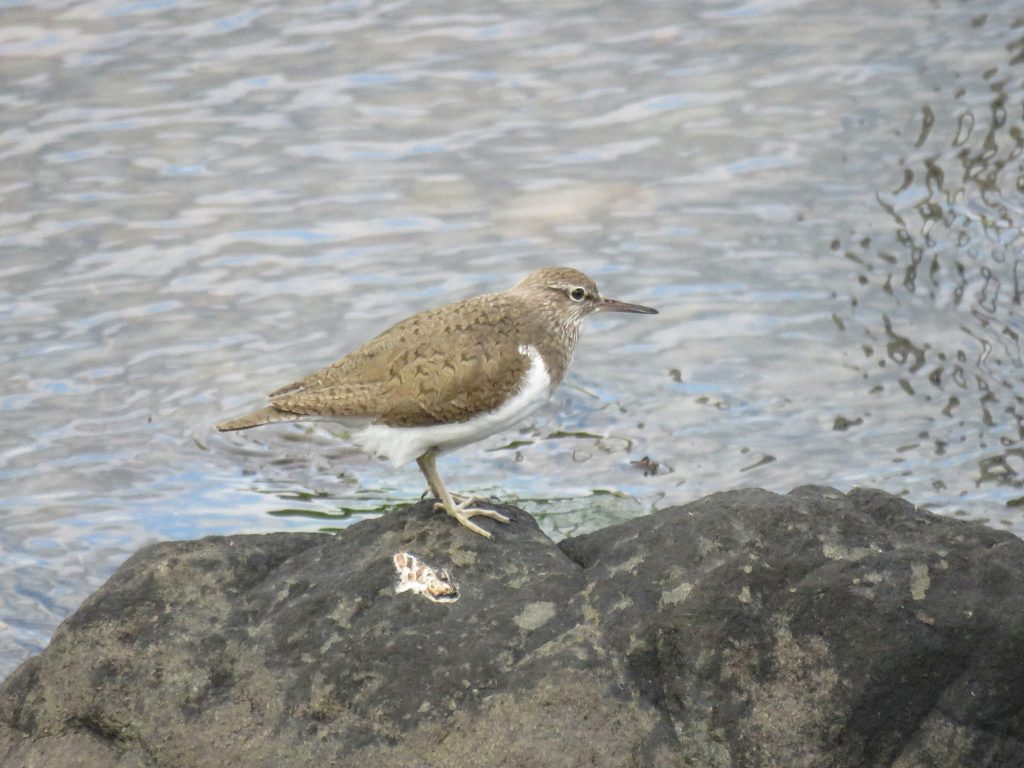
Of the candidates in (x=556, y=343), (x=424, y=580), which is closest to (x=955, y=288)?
(x=556, y=343)

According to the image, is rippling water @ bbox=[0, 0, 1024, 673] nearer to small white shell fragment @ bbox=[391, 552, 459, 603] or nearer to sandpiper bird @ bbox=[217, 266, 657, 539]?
sandpiper bird @ bbox=[217, 266, 657, 539]

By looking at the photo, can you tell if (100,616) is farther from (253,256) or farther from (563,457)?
(253,256)

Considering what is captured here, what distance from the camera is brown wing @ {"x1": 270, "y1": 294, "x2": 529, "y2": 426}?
5609mm

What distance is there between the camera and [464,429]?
5684 mm

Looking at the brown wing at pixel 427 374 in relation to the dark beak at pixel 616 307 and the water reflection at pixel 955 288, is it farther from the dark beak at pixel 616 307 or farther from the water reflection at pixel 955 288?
the water reflection at pixel 955 288

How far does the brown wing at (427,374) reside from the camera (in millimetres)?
5609

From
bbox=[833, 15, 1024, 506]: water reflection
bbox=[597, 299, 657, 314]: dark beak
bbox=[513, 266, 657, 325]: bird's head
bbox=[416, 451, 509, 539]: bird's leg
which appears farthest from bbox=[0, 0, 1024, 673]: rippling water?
bbox=[416, 451, 509, 539]: bird's leg

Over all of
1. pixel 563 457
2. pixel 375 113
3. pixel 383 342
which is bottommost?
pixel 563 457

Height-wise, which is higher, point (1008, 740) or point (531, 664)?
point (531, 664)

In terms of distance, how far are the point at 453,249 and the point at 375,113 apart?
240 centimetres

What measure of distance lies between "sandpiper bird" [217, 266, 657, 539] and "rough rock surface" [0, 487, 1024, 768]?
797 mm

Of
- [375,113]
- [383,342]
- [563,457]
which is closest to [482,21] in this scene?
[375,113]

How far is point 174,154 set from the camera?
38.8 ft

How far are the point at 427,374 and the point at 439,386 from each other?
0.08 metres
